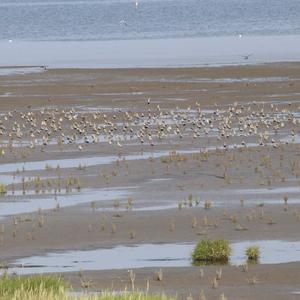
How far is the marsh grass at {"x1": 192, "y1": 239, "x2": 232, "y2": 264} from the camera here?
636 inches

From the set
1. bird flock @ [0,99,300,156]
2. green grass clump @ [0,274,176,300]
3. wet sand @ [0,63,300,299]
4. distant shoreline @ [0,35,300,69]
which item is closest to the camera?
green grass clump @ [0,274,176,300]

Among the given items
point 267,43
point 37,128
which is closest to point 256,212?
point 37,128

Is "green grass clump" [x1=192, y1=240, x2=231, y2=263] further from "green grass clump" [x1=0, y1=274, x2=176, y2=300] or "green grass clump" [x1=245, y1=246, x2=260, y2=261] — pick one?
"green grass clump" [x1=0, y1=274, x2=176, y2=300]

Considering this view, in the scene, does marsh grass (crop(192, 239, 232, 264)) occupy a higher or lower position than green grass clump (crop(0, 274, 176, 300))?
higher

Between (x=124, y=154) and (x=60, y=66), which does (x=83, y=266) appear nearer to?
(x=124, y=154)

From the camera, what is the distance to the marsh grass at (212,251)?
16.2m

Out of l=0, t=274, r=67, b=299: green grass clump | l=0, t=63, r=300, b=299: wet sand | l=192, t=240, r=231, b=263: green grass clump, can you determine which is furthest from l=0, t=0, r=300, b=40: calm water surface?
l=0, t=274, r=67, b=299: green grass clump

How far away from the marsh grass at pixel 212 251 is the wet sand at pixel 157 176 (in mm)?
303

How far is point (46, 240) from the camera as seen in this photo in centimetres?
1827

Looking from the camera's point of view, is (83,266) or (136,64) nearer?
(83,266)

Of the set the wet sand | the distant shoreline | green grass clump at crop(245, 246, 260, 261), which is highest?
the distant shoreline

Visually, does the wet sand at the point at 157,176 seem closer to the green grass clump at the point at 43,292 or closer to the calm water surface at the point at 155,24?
the green grass clump at the point at 43,292

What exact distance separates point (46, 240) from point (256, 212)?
354 cm

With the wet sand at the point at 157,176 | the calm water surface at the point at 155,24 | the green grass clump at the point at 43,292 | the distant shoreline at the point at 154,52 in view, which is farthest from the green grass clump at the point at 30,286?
the calm water surface at the point at 155,24
